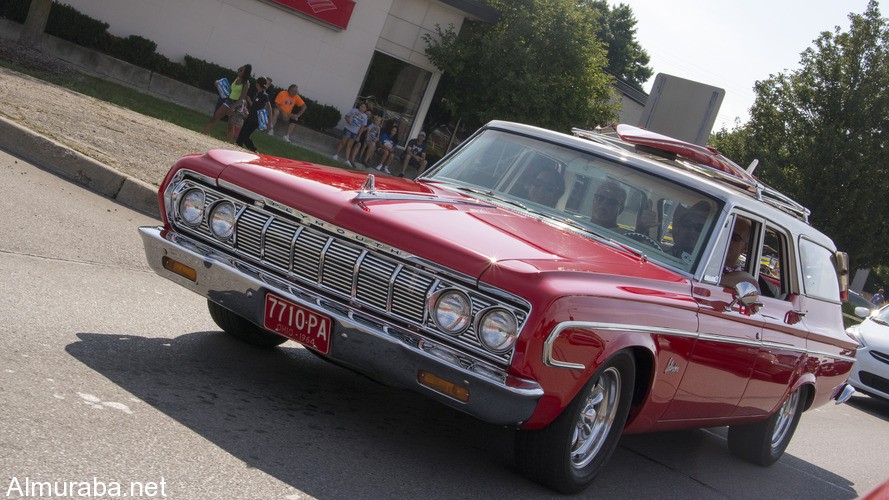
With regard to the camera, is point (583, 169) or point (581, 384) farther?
point (583, 169)

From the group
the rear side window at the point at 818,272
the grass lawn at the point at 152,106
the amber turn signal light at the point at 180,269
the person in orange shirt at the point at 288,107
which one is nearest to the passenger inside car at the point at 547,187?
the amber turn signal light at the point at 180,269

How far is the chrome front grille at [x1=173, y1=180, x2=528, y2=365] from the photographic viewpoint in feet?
14.8

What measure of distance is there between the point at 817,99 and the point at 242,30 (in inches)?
731

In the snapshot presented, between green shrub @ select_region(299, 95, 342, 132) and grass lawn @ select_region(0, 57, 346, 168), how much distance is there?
7.83 ft

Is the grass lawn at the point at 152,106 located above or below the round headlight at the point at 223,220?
below

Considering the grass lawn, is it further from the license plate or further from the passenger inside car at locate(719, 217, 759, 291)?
the license plate

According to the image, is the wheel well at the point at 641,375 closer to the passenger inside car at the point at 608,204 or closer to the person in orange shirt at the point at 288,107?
the passenger inside car at the point at 608,204

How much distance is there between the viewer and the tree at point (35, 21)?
22181mm

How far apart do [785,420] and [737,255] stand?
2042 millimetres

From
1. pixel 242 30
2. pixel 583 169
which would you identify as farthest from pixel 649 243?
pixel 242 30

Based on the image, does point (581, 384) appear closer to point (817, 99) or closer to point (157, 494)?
point (157, 494)

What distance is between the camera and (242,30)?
25906 millimetres

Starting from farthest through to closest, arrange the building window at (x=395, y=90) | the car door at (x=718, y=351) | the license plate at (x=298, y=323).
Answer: the building window at (x=395, y=90), the car door at (x=718, y=351), the license plate at (x=298, y=323)

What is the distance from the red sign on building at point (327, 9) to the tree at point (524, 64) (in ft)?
8.26
